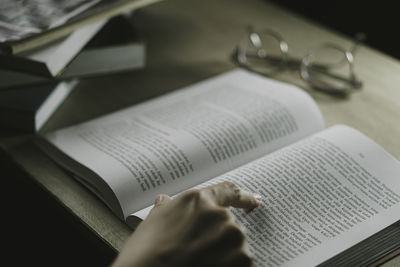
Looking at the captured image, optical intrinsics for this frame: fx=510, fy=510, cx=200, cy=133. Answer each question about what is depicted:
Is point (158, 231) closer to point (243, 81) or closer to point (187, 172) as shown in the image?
point (187, 172)

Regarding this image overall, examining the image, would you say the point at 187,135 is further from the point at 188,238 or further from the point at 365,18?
the point at 365,18

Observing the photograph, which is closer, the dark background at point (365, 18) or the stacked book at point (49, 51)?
the stacked book at point (49, 51)

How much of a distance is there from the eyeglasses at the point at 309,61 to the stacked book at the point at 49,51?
0.27 m

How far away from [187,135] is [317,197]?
24 cm

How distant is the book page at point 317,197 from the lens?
65cm

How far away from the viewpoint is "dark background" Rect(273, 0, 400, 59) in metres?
1.50

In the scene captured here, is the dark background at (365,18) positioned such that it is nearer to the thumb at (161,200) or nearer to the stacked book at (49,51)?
the stacked book at (49,51)

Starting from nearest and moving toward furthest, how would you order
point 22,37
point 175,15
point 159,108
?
point 22,37
point 159,108
point 175,15

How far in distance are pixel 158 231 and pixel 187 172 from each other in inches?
7.2

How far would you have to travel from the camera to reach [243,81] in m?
1.04

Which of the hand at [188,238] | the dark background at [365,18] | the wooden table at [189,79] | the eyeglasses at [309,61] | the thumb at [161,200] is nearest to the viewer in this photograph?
the hand at [188,238]

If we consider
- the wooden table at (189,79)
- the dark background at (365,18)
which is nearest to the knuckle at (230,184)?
the wooden table at (189,79)

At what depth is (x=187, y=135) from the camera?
0.84 m

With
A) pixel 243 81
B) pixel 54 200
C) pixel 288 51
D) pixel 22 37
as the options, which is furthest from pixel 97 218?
pixel 288 51
